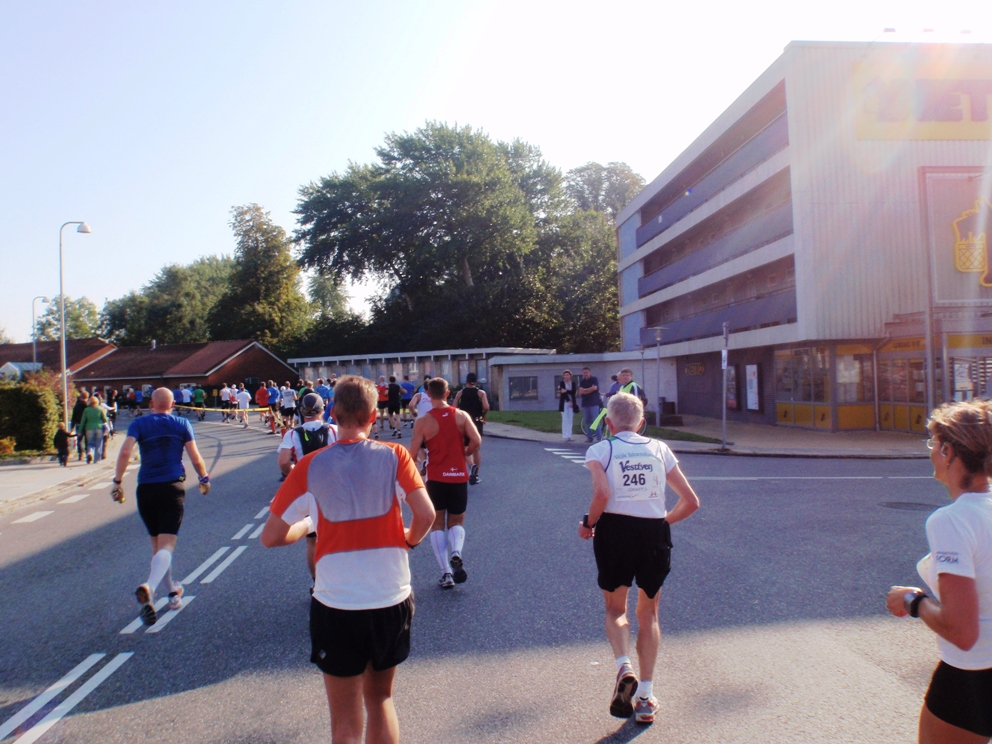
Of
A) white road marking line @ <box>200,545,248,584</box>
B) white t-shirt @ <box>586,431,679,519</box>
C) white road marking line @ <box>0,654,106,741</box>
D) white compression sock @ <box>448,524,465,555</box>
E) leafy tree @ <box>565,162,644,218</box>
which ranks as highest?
leafy tree @ <box>565,162,644,218</box>

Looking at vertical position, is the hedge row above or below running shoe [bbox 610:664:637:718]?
above

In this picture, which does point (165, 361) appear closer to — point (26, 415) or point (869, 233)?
point (26, 415)

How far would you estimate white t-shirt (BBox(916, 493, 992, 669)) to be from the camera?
2.25 meters

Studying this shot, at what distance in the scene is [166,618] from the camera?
19.3 feet

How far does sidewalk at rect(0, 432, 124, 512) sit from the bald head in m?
8.12

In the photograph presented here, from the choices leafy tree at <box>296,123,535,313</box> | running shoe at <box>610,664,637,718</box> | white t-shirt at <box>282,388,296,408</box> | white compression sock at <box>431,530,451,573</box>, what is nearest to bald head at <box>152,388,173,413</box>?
white compression sock at <box>431,530,451,573</box>

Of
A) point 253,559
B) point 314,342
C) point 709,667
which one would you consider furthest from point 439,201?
point 709,667

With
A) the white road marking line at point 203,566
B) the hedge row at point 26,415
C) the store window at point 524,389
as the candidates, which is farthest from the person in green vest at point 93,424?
the store window at point 524,389

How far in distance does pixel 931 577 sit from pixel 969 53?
28.6m

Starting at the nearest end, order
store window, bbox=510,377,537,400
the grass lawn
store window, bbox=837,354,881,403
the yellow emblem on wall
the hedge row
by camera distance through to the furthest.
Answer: the grass lawn
the yellow emblem on wall
the hedge row
store window, bbox=837,354,881,403
store window, bbox=510,377,537,400

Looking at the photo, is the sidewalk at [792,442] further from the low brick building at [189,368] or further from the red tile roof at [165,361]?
the red tile roof at [165,361]

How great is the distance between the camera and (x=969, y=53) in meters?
24.6

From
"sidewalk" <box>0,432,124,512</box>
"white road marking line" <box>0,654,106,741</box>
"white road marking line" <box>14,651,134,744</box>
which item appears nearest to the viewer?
"white road marking line" <box>14,651,134,744</box>

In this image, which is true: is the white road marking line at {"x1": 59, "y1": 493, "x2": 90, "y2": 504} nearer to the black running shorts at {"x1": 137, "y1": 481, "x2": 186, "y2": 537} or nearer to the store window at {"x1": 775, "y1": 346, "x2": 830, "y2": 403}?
the black running shorts at {"x1": 137, "y1": 481, "x2": 186, "y2": 537}
